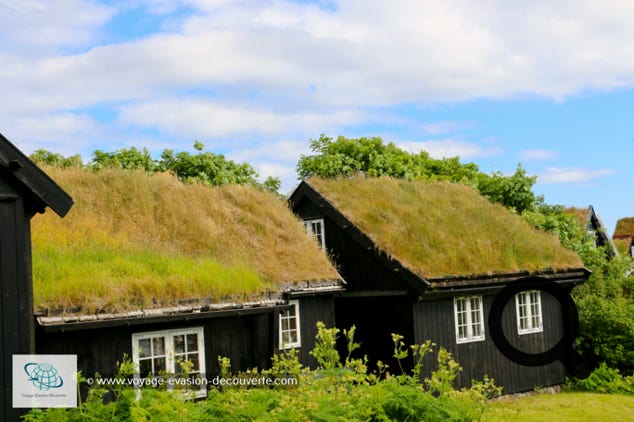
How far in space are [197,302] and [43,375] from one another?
12.0 ft

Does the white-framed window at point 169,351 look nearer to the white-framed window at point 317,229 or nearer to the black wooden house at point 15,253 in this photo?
the black wooden house at point 15,253

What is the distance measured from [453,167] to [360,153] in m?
7.11

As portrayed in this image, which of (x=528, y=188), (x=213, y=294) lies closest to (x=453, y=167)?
(x=528, y=188)

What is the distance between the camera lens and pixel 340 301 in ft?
71.2

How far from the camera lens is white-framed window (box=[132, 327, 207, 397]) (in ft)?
44.8

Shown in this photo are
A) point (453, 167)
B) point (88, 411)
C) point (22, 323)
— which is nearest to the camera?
point (88, 411)

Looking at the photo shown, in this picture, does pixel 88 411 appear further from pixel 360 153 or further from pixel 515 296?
pixel 360 153

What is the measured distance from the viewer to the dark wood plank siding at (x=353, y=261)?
20.0m

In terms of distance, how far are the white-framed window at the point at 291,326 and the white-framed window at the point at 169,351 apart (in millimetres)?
3802

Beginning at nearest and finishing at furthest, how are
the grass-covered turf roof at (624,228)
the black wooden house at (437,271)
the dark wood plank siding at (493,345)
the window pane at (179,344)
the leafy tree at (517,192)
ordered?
the window pane at (179,344) → the dark wood plank siding at (493,345) → the black wooden house at (437,271) → the leafy tree at (517,192) → the grass-covered turf roof at (624,228)

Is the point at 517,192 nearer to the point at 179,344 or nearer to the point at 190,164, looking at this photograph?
the point at 190,164

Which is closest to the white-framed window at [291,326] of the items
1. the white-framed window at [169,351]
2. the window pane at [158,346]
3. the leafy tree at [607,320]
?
the white-framed window at [169,351]

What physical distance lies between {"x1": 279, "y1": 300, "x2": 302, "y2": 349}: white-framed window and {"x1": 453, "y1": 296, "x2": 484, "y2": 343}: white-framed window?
4.82 m

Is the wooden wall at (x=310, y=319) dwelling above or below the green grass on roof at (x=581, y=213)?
below
